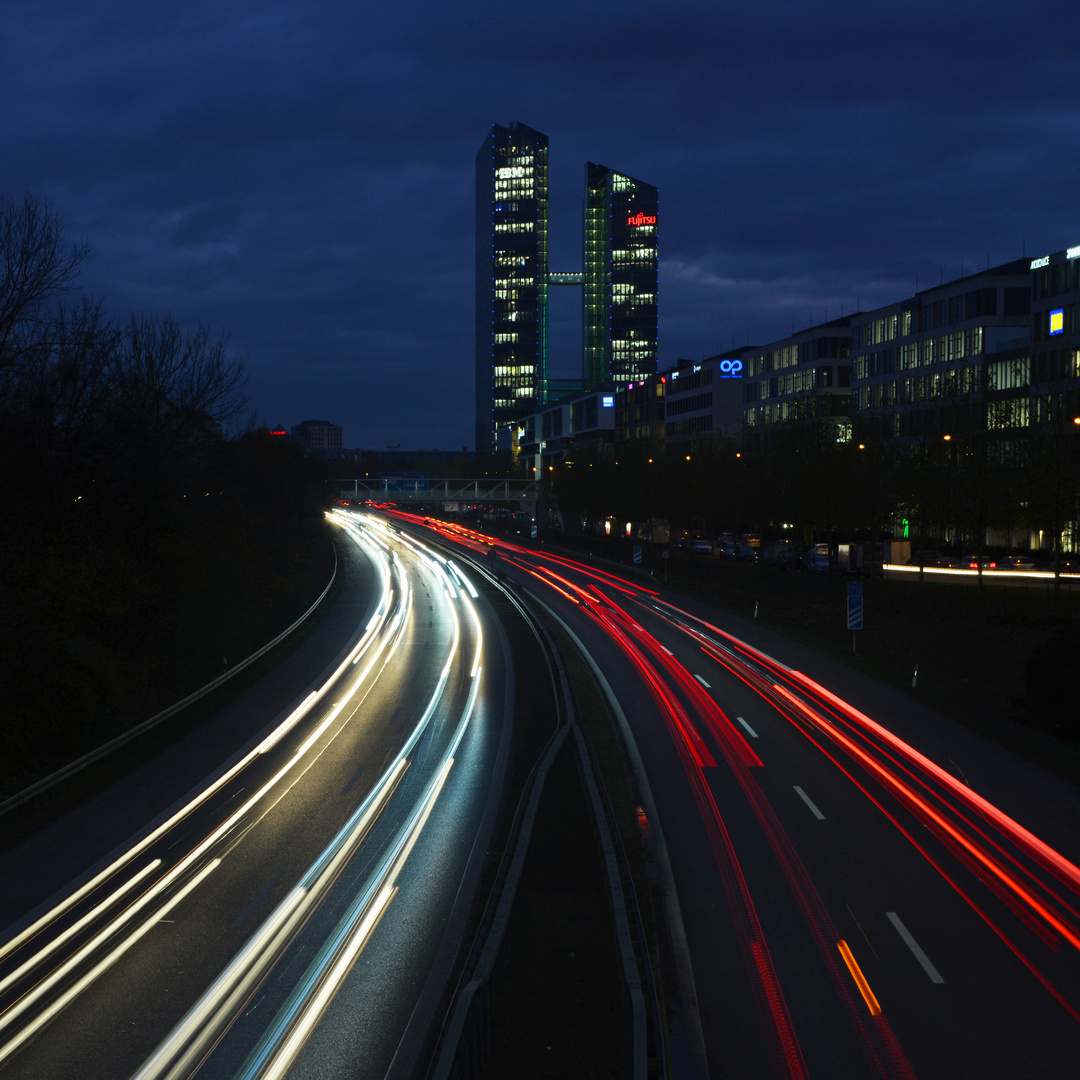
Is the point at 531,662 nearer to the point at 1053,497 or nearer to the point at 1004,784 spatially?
the point at 1004,784

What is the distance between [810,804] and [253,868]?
1050 centimetres

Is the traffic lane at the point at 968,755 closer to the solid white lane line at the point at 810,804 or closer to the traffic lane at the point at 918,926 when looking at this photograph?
the traffic lane at the point at 918,926

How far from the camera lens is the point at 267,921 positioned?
13219 millimetres

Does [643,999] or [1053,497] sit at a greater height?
[1053,497]

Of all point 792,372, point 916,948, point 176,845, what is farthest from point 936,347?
point 176,845

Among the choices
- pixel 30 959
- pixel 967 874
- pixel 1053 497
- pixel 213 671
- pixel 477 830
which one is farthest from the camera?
pixel 1053 497

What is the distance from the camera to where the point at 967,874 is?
1545 centimetres

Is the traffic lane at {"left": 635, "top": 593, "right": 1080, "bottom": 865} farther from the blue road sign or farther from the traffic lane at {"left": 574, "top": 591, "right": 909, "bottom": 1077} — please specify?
the traffic lane at {"left": 574, "top": 591, "right": 909, "bottom": 1077}

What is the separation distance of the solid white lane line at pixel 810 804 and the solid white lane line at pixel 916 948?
14.3 feet

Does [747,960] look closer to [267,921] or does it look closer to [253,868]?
[267,921]

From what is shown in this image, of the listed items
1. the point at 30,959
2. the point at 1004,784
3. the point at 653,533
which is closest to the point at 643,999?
the point at 30,959

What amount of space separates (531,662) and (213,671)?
1082 centimetres

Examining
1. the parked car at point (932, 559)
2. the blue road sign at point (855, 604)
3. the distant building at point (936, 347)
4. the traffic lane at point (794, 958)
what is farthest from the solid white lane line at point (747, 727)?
the parked car at point (932, 559)

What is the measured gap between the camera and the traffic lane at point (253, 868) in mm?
11336
